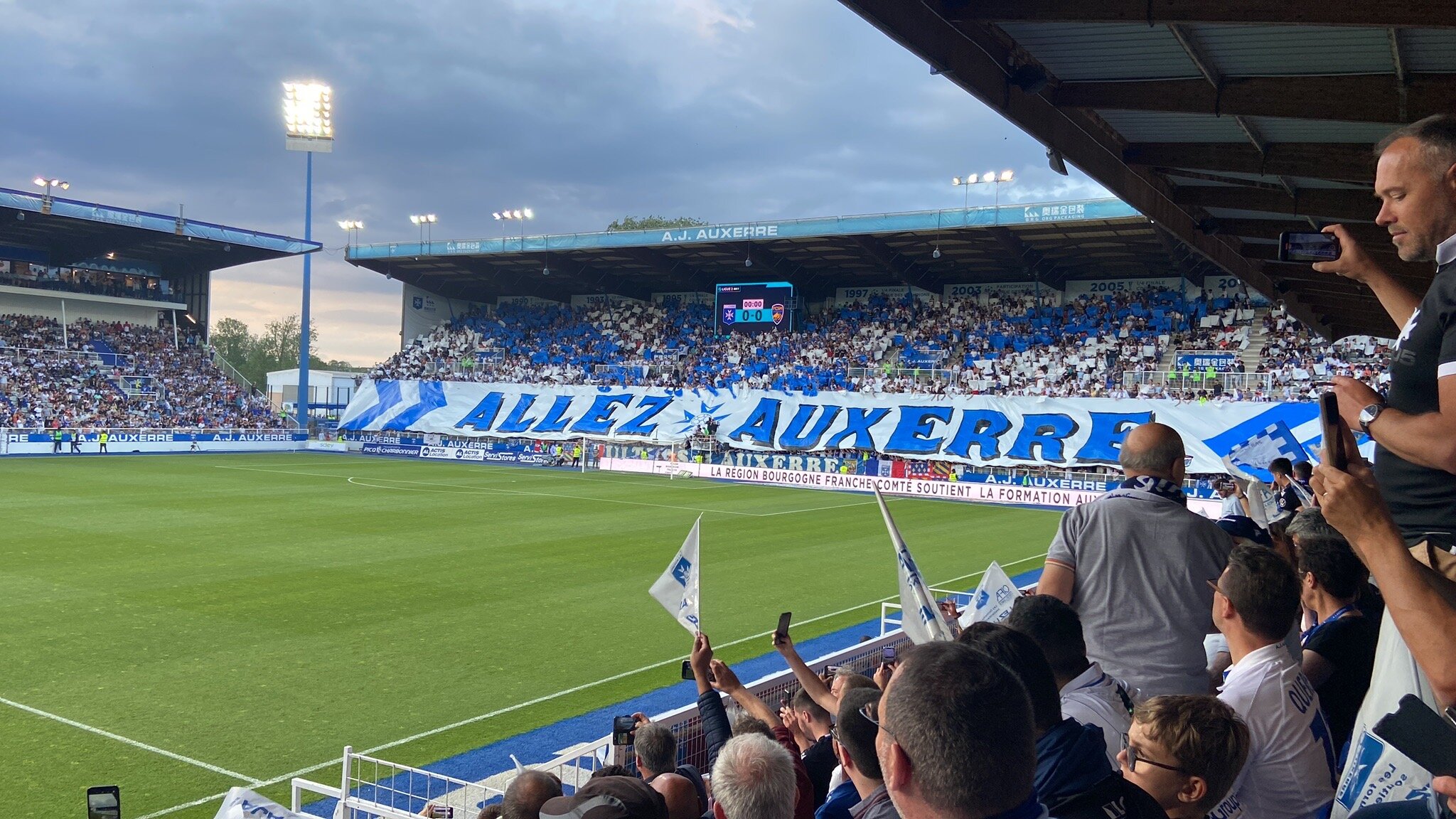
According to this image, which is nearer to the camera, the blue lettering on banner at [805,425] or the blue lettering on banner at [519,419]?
the blue lettering on banner at [805,425]

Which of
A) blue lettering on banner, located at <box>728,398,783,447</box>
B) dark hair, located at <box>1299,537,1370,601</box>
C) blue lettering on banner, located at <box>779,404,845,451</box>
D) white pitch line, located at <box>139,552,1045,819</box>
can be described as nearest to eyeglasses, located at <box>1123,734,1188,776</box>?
dark hair, located at <box>1299,537,1370,601</box>

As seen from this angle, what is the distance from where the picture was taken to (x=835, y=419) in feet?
137

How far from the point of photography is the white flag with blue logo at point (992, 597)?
750 cm

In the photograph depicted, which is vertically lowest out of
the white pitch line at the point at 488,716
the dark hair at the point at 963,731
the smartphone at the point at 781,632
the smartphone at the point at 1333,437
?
the white pitch line at the point at 488,716

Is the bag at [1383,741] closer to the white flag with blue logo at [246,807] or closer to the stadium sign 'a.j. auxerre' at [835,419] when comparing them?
the white flag with blue logo at [246,807]

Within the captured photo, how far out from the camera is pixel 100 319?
53.3 metres

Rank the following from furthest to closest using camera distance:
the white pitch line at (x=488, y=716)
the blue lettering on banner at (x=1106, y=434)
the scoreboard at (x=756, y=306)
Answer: the scoreboard at (x=756, y=306), the blue lettering on banner at (x=1106, y=434), the white pitch line at (x=488, y=716)

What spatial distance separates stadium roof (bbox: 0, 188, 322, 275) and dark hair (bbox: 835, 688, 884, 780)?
49.9m

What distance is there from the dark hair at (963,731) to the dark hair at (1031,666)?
24.9 inches

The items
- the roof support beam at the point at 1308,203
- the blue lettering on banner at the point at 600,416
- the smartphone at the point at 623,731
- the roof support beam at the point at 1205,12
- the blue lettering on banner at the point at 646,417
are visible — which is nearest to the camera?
the smartphone at the point at 623,731

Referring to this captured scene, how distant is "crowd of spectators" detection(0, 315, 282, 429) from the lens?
45.1m

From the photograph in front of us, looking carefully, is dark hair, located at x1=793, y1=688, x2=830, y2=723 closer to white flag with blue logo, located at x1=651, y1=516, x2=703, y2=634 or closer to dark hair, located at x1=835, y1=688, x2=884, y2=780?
dark hair, located at x1=835, y1=688, x2=884, y2=780

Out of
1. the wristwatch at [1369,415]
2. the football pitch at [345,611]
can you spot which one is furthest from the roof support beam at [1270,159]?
the wristwatch at [1369,415]

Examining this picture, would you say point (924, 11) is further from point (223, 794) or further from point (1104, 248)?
point (1104, 248)
